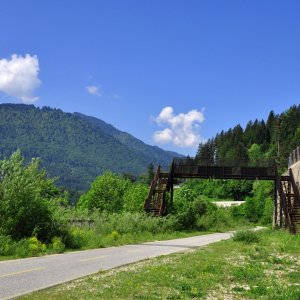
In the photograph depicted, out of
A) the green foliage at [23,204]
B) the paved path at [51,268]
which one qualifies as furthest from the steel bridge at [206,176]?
the paved path at [51,268]

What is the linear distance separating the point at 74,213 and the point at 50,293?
17.6m

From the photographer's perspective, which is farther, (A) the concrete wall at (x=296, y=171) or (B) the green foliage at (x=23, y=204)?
(A) the concrete wall at (x=296, y=171)

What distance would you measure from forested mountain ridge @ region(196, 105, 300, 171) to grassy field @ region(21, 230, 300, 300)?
11395 centimetres

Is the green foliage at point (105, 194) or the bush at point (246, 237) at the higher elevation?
the green foliage at point (105, 194)

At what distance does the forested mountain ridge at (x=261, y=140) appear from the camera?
473ft

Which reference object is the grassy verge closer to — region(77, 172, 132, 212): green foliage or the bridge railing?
the bridge railing

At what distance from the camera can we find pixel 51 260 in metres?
17.1

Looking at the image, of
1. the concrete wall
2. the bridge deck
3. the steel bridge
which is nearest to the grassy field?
the steel bridge

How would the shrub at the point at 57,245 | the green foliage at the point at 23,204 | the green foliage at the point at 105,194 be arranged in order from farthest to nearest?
the green foliage at the point at 105,194, the green foliage at the point at 23,204, the shrub at the point at 57,245

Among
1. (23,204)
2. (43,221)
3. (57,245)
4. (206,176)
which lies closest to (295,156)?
(206,176)

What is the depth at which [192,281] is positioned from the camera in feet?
40.3

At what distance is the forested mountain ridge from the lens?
473 ft

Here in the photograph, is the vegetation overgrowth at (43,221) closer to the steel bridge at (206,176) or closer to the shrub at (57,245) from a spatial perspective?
the shrub at (57,245)

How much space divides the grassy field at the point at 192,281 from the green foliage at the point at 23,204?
6.72 m
